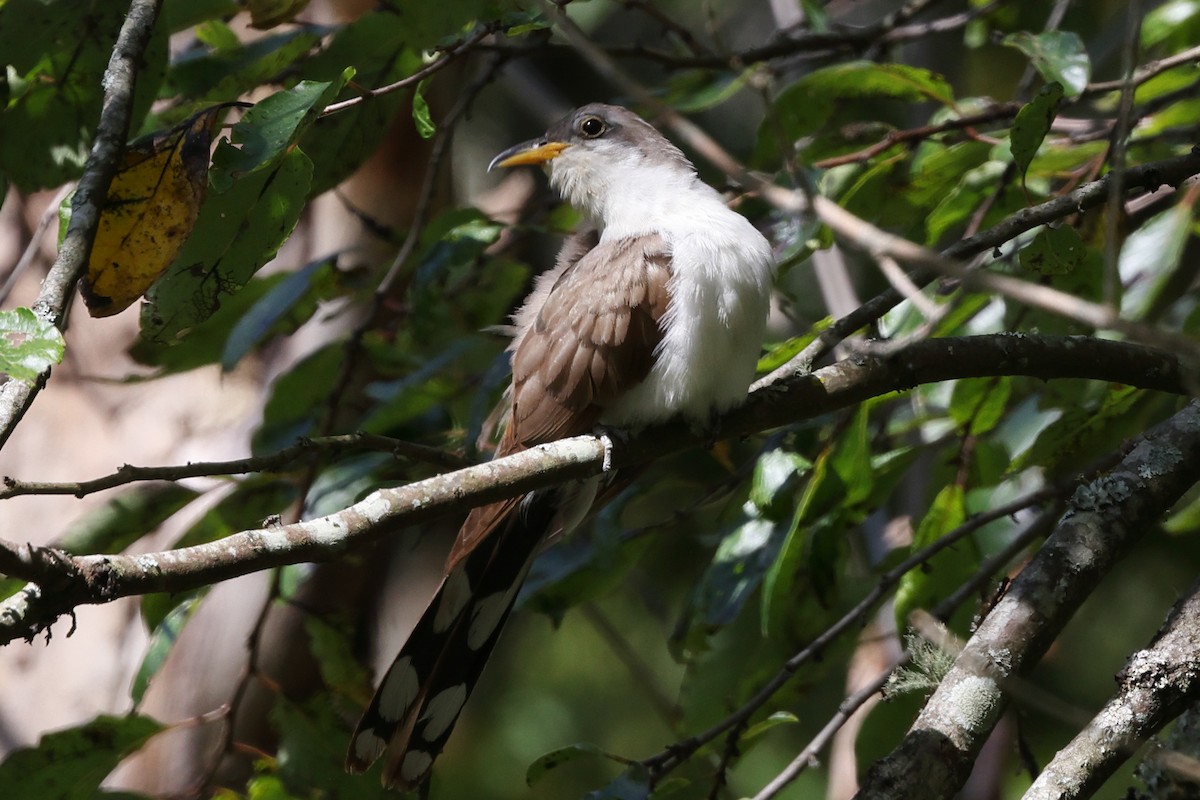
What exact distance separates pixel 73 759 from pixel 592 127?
99.7 inches

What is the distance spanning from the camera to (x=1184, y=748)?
6.82ft

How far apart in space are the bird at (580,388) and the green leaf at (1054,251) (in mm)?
717

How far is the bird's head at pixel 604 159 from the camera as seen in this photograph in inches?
152

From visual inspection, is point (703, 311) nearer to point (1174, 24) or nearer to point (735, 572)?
point (735, 572)

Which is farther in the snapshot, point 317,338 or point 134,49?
point 317,338

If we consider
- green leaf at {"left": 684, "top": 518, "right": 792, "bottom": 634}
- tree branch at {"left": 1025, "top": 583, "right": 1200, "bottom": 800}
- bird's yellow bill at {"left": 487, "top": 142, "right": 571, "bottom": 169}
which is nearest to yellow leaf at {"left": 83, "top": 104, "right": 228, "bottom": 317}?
bird's yellow bill at {"left": 487, "top": 142, "right": 571, "bottom": 169}

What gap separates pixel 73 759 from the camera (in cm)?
309

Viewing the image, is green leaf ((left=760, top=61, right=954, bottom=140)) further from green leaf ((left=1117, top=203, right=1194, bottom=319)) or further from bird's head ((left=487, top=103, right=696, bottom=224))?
green leaf ((left=1117, top=203, right=1194, bottom=319))

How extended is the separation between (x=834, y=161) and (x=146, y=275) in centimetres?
211

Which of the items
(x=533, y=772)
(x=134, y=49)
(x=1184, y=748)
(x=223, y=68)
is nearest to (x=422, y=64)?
(x=223, y=68)

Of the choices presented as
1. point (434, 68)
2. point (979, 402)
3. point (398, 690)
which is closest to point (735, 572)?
point (979, 402)

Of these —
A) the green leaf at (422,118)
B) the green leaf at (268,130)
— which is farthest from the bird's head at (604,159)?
the green leaf at (268,130)

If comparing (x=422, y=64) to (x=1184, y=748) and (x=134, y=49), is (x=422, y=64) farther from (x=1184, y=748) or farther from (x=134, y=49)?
(x=1184, y=748)

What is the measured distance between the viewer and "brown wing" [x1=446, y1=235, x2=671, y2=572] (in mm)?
3061
